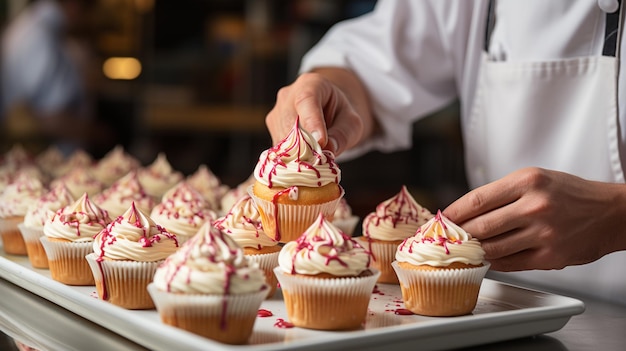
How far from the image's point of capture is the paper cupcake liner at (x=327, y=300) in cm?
177

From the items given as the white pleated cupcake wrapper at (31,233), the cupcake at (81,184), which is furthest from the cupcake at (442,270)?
the cupcake at (81,184)

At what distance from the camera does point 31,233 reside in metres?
2.39

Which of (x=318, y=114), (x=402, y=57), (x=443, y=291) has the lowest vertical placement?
(x=443, y=291)

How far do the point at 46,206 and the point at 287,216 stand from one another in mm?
792

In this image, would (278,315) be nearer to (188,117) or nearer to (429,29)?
(429,29)

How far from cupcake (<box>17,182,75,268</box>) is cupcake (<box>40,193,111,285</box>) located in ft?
0.20

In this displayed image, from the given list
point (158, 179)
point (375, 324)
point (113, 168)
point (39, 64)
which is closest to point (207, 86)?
point (39, 64)

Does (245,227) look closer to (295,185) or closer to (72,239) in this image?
(295,185)

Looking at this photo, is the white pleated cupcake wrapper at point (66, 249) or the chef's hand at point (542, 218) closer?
the chef's hand at point (542, 218)

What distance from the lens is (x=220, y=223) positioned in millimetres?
2234

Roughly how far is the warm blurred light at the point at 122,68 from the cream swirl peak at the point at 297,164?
5.28 meters

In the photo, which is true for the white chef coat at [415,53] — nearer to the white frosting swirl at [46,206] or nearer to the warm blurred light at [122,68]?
the white frosting swirl at [46,206]

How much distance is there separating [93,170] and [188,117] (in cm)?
372

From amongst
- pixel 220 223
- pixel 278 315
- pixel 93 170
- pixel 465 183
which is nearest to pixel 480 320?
pixel 278 315
